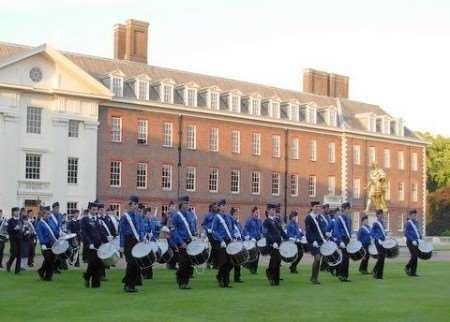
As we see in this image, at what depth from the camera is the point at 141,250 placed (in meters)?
16.3

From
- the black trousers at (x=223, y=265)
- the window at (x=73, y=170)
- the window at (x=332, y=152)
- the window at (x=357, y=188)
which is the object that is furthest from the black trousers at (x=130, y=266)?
the window at (x=357, y=188)

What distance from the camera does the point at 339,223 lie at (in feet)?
66.2

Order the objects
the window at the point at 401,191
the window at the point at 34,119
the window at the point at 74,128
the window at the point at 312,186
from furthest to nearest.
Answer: the window at the point at 401,191, the window at the point at 312,186, the window at the point at 74,128, the window at the point at 34,119

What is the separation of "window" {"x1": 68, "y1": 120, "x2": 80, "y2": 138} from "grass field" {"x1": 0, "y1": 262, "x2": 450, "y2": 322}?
2736 centimetres

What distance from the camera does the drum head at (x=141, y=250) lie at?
16.2 meters

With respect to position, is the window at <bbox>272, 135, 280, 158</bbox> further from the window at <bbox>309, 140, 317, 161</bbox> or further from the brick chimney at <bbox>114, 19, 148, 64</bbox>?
the brick chimney at <bbox>114, 19, 148, 64</bbox>

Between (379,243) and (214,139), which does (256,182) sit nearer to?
(214,139)

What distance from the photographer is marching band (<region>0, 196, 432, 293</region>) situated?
16828mm

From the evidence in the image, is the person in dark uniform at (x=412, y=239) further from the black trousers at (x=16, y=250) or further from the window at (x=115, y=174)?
the window at (x=115, y=174)

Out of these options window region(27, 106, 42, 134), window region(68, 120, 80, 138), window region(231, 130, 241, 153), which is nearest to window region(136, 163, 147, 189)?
window region(68, 120, 80, 138)

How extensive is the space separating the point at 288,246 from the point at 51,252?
576cm

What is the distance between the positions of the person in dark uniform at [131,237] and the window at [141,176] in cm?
3352

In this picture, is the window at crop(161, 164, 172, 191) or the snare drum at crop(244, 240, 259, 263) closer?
the snare drum at crop(244, 240, 259, 263)

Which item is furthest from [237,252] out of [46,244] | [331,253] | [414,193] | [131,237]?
[414,193]
